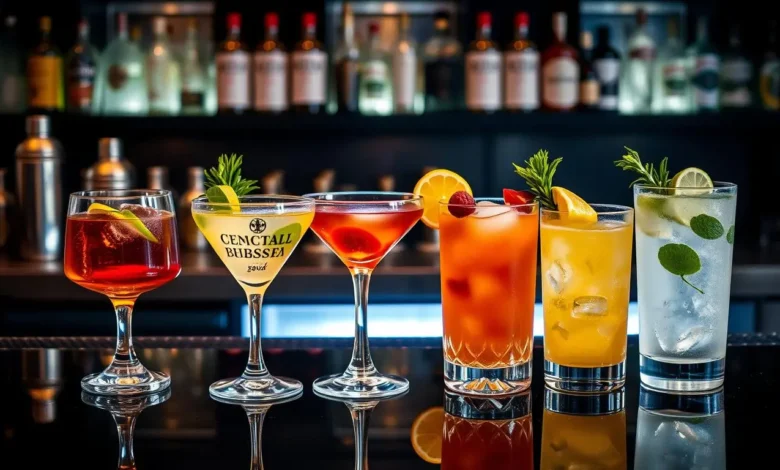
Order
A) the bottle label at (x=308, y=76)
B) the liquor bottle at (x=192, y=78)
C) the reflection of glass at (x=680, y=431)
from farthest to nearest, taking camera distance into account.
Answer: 1. the liquor bottle at (x=192, y=78)
2. the bottle label at (x=308, y=76)
3. the reflection of glass at (x=680, y=431)

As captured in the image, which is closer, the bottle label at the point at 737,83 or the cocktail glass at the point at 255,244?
the cocktail glass at the point at 255,244

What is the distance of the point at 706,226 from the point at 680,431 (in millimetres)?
196

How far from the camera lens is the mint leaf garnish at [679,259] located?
2.97ft

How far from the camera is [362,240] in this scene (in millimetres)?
966

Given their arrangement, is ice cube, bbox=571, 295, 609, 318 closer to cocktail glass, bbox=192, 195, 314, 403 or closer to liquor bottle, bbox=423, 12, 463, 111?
cocktail glass, bbox=192, 195, 314, 403

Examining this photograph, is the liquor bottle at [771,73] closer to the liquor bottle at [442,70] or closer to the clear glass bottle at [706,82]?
the clear glass bottle at [706,82]

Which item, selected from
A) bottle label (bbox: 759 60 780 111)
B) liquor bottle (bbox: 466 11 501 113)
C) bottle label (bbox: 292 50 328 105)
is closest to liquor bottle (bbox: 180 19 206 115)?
bottle label (bbox: 292 50 328 105)

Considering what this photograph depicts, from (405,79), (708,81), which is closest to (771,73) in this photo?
(708,81)

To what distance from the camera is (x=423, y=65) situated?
2.73 metres

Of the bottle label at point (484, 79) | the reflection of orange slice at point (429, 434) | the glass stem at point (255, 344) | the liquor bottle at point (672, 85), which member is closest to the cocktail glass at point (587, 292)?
the reflection of orange slice at point (429, 434)

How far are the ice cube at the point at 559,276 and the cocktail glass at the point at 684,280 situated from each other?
0.07 meters

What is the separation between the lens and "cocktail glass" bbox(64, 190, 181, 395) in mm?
955

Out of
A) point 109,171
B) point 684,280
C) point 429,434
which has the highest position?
point 109,171

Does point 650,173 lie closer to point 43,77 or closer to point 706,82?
point 706,82
